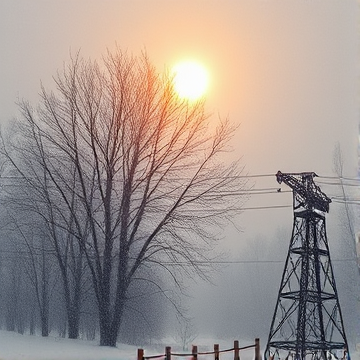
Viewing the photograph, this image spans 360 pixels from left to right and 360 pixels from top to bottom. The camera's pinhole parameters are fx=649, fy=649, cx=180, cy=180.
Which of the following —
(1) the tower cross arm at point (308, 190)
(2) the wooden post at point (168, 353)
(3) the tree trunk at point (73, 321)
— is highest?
(1) the tower cross arm at point (308, 190)

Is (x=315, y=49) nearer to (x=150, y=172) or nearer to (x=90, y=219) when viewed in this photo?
(x=150, y=172)

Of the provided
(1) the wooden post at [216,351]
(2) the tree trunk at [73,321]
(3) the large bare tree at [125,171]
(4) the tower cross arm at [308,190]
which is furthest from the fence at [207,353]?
(4) the tower cross arm at [308,190]

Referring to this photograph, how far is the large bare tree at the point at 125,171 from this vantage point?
4.14 meters

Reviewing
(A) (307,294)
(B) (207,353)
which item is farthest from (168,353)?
(A) (307,294)

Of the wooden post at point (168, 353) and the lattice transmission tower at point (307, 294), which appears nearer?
the lattice transmission tower at point (307, 294)

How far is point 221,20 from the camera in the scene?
4203mm

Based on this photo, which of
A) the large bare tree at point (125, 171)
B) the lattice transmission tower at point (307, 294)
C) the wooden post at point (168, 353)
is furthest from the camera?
the large bare tree at point (125, 171)

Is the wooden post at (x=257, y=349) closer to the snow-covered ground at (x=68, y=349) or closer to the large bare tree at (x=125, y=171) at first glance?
the snow-covered ground at (x=68, y=349)

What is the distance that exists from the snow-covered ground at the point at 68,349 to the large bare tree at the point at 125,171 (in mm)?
87

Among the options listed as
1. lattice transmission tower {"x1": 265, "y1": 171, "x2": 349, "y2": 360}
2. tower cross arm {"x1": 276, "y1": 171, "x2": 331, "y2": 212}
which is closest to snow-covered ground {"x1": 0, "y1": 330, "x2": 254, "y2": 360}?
lattice transmission tower {"x1": 265, "y1": 171, "x2": 349, "y2": 360}

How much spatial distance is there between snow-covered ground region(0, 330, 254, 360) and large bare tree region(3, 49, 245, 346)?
0.29 feet

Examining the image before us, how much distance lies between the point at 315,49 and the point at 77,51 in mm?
1534

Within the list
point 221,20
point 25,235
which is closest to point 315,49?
point 221,20

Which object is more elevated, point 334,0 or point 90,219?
point 334,0
